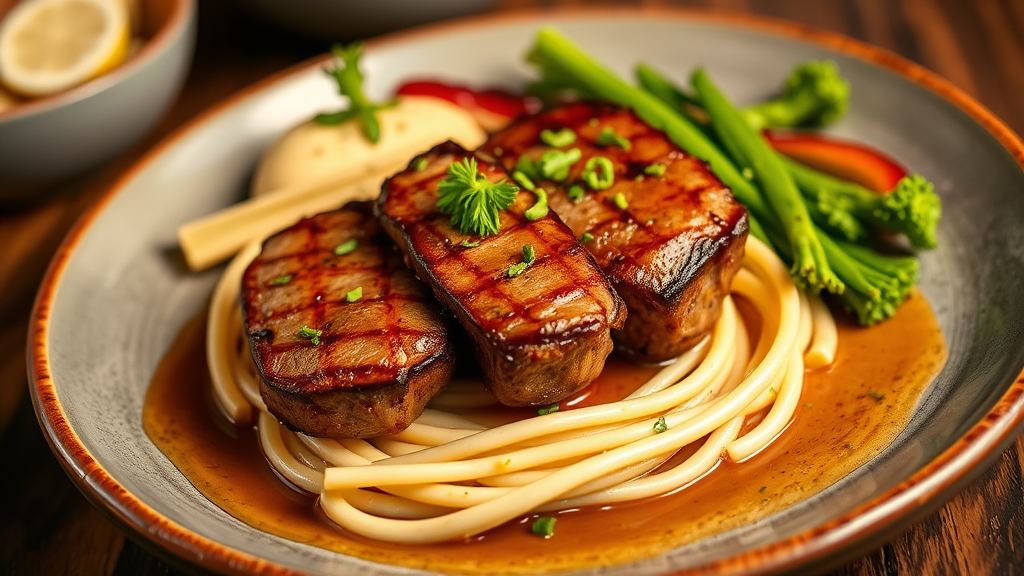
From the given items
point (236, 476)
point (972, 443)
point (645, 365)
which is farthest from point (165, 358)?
point (972, 443)

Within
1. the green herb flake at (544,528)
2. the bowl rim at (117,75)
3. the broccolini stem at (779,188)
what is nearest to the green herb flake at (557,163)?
the broccolini stem at (779,188)

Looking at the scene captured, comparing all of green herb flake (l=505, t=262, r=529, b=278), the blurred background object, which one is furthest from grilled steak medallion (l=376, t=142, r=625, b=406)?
the blurred background object

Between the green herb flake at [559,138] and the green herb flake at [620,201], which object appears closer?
the green herb flake at [620,201]

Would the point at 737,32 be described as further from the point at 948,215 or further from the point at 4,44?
the point at 4,44

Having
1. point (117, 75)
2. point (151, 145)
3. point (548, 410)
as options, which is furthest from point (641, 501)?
point (151, 145)

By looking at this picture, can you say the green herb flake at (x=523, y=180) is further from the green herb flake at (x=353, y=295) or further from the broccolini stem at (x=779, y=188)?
the broccolini stem at (x=779, y=188)

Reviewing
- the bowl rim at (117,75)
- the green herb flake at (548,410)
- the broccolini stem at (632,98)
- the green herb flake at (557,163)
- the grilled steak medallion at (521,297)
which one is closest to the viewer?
the grilled steak medallion at (521,297)

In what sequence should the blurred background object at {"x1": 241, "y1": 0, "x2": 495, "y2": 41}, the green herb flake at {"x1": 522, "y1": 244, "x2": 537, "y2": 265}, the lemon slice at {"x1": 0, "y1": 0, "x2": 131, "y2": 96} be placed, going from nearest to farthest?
the green herb flake at {"x1": 522, "y1": 244, "x2": 537, "y2": 265} < the lemon slice at {"x1": 0, "y1": 0, "x2": 131, "y2": 96} < the blurred background object at {"x1": 241, "y1": 0, "x2": 495, "y2": 41}

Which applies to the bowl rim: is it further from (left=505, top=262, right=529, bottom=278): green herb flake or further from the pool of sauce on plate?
(left=505, top=262, right=529, bottom=278): green herb flake
